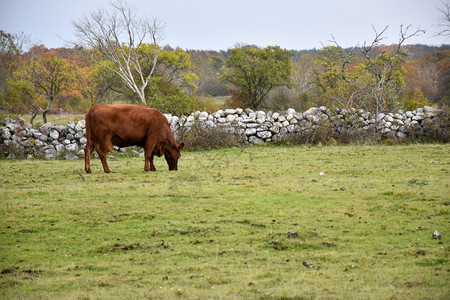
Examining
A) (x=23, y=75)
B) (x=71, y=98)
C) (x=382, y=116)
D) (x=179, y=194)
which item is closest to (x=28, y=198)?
(x=179, y=194)

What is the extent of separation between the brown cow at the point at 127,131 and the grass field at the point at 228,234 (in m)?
0.94

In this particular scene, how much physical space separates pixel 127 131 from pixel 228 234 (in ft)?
25.9

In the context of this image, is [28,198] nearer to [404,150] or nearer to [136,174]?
[136,174]

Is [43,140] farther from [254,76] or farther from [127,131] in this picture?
[254,76]

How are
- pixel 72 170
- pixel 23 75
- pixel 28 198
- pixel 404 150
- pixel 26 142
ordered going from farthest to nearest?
1. pixel 23 75
2. pixel 26 142
3. pixel 404 150
4. pixel 72 170
5. pixel 28 198

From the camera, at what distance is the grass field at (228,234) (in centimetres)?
606

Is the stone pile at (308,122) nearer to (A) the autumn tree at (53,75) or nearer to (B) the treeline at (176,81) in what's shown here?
(B) the treeline at (176,81)

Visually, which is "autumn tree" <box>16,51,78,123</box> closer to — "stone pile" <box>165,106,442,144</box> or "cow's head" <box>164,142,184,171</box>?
"stone pile" <box>165,106,442,144</box>

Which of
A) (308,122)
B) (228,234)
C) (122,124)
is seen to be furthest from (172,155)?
(308,122)

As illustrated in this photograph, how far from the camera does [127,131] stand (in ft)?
51.2

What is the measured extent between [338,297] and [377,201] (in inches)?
230

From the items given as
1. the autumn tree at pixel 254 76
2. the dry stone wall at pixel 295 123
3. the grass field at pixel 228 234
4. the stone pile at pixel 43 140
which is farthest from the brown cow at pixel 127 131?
the autumn tree at pixel 254 76

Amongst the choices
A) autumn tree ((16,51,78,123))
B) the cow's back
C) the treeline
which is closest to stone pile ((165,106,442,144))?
the treeline

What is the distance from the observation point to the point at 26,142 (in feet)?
74.1
